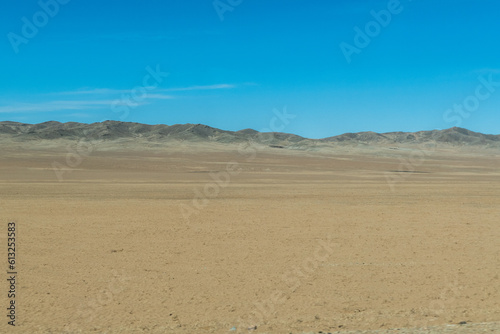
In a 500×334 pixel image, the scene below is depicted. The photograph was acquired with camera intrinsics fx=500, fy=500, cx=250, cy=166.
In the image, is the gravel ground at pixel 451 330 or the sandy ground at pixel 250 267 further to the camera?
the sandy ground at pixel 250 267

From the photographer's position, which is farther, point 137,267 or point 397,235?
point 397,235

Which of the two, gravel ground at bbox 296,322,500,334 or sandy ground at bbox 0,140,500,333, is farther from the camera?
sandy ground at bbox 0,140,500,333

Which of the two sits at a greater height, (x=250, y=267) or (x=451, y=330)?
(x=451, y=330)

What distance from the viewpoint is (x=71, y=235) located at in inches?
530

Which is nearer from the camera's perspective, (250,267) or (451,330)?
(451,330)

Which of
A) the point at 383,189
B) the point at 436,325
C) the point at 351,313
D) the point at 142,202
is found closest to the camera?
the point at 436,325

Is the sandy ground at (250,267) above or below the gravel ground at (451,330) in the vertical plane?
below

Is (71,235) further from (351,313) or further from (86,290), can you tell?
(351,313)

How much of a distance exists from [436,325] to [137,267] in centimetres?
590

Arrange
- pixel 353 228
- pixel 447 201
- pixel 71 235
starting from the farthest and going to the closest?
pixel 447 201 < pixel 353 228 < pixel 71 235

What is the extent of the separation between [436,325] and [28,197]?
18.9 m

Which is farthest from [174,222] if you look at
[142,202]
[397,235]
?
[397,235]

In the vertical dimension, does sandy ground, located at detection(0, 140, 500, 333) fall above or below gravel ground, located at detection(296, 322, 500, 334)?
below

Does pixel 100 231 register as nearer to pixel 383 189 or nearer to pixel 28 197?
pixel 28 197
